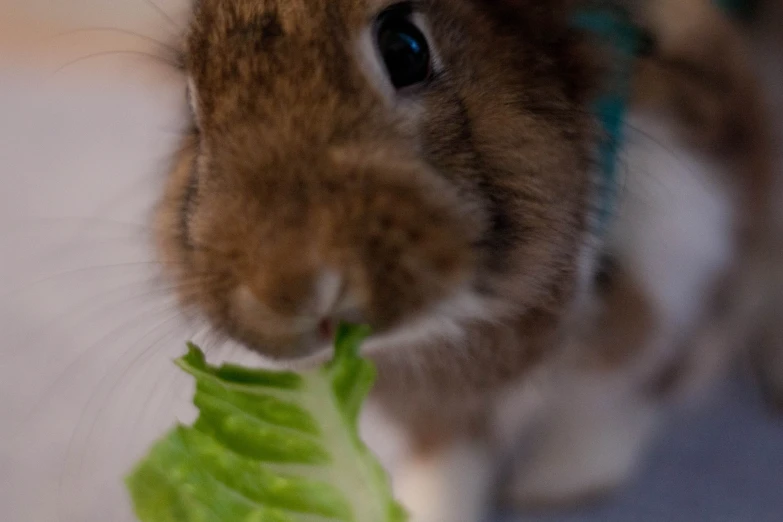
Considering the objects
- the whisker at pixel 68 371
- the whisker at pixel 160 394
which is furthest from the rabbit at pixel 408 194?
the whisker at pixel 68 371

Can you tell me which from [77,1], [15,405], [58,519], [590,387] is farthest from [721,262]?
[77,1]

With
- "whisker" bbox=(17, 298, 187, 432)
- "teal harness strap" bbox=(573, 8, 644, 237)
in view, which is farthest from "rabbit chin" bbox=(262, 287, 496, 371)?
"whisker" bbox=(17, 298, 187, 432)

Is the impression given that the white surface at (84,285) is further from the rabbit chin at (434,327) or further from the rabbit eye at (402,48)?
the rabbit eye at (402,48)

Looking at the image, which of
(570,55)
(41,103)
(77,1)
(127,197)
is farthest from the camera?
(77,1)

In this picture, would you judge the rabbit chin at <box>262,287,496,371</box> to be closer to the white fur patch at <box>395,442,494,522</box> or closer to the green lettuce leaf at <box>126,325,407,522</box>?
the green lettuce leaf at <box>126,325,407,522</box>

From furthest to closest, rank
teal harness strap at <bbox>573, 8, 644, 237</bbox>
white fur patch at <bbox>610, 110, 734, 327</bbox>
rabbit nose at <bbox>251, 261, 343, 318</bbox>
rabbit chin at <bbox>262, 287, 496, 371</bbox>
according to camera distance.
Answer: white fur patch at <bbox>610, 110, 734, 327</bbox>
teal harness strap at <bbox>573, 8, 644, 237</bbox>
rabbit chin at <bbox>262, 287, 496, 371</bbox>
rabbit nose at <bbox>251, 261, 343, 318</bbox>

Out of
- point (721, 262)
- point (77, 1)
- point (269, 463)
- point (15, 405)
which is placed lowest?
point (269, 463)

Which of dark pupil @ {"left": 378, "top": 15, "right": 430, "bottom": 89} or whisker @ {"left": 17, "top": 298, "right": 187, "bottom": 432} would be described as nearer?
dark pupil @ {"left": 378, "top": 15, "right": 430, "bottom": 89}

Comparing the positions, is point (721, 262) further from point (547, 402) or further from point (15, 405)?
point (15, 405)
